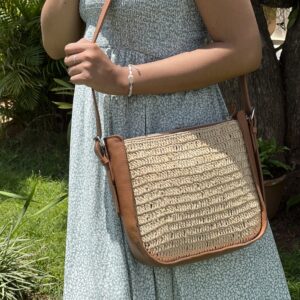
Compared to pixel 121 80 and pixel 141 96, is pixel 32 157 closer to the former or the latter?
pixel 141 96

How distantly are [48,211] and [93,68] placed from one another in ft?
10.6

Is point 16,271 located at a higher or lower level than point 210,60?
lower

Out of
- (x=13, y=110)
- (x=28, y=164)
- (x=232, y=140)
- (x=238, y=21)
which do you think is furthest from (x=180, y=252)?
(x=13, y=110)

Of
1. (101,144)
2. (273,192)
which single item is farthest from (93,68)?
(273,192)

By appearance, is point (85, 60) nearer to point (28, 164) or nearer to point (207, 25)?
point (207, 25)

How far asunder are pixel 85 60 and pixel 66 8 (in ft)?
0.84

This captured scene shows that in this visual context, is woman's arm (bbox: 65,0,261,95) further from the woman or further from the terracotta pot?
the terracotta pot

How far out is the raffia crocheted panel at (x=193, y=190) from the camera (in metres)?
1.50

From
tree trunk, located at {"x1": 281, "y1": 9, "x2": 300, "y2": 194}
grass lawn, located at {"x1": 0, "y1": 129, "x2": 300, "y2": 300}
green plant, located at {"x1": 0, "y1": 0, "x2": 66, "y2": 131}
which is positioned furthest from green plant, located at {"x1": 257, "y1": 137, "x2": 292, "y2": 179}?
green plant, located at {"x1": 0, "y1": 0, "x2": 66, "y2": 131}

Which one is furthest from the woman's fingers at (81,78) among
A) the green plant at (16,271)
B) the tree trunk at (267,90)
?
the tree trunk at (267,90)

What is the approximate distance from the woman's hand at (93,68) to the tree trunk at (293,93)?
3048 mm

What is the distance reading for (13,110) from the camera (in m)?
6.52

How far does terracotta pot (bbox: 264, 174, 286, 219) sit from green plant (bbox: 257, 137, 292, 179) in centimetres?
7

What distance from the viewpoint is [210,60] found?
4.89 ft
